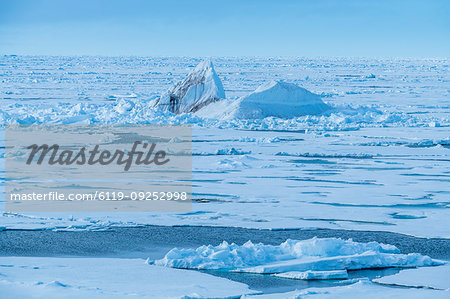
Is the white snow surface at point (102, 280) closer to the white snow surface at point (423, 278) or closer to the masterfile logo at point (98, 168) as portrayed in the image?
the white snow surface at point (423, 278)

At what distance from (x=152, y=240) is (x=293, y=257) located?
140cm

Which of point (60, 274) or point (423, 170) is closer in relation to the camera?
point (60, 274)

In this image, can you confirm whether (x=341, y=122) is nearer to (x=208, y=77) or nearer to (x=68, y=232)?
(x=208, y=77)

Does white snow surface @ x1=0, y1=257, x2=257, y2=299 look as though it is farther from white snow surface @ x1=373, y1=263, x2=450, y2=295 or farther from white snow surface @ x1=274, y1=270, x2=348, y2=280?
white snow surface @ x1=373, y1=263, x2=450, y2=295

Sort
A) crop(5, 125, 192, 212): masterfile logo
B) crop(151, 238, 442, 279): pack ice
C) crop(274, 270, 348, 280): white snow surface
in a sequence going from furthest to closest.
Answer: crop(5, 125, 192, 212): masterfile logo → crop(151, 238, 442, 279): pack ice → crop(274, 270, 348, 280): white snow surface

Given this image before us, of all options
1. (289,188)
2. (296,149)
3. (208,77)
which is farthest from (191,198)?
(208,77)

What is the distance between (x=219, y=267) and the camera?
18.6ft

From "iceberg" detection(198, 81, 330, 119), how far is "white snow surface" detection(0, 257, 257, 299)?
1181cm

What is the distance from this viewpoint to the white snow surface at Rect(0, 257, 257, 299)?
4883 mm

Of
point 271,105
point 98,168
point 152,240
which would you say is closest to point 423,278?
point 152,240

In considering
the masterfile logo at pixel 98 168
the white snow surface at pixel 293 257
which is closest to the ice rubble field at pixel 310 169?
the masterfile logo at pixel 98 168

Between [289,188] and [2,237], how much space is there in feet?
12.0

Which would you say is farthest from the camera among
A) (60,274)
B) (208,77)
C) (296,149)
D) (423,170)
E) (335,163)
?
(208,77)

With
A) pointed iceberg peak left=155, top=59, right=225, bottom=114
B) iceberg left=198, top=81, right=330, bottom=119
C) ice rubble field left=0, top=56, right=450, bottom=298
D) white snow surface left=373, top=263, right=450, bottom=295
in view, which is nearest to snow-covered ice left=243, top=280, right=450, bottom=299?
ice rubble field left=0, top=56, right=450, bottom=298
